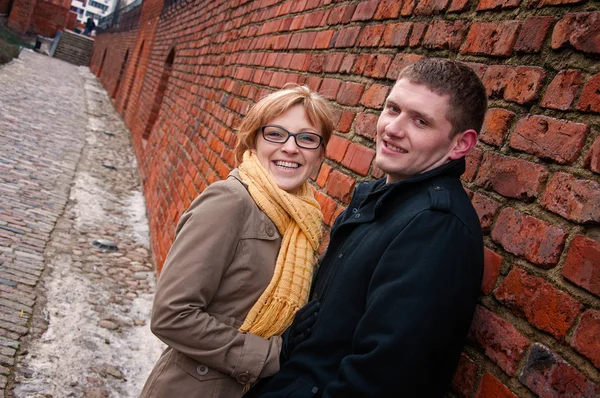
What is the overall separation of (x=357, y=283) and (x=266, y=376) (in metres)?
0.46

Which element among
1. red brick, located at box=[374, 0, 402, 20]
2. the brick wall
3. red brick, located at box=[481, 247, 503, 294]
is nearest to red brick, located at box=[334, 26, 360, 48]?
the brick wall

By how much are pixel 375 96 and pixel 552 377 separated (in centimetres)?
132

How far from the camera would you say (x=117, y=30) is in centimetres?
2120

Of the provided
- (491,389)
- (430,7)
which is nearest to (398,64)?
(430,7)

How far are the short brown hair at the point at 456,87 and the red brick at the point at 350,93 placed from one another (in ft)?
3.07

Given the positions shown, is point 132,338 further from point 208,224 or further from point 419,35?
point 419,35

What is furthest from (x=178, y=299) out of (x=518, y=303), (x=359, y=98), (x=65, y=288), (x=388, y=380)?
(x=65, y=288)

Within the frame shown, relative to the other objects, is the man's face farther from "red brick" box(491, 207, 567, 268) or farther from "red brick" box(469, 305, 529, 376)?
"red brick" box(469, 305, 529, 376)

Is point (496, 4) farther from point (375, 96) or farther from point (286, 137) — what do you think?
point (286, 137)

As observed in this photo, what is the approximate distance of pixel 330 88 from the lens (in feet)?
8.28

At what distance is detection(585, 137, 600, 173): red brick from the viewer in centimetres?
115

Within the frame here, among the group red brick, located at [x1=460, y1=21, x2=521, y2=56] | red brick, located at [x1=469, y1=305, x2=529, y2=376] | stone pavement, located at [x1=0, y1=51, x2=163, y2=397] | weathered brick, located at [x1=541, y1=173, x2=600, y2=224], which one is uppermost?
red brick, located at [x1=460, y1=21, x2=521, y2=56]

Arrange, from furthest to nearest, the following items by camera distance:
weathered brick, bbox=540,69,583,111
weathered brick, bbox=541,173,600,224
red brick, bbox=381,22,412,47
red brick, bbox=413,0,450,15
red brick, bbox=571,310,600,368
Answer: red brick, bbox=381,22,412,47
red brick, bbox=413,0,450,15
weathered brick, bbox=540,69,583,111
weathered brick, bbox=541,173,600,224
red brick, bbox=571,310,600,368

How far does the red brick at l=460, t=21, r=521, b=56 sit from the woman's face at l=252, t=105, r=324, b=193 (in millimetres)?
581
